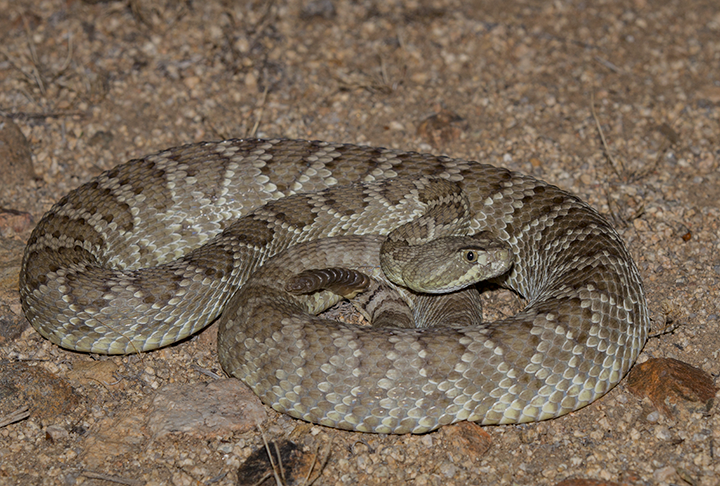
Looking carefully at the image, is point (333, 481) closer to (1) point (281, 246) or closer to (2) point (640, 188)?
(1) point (281, 246)

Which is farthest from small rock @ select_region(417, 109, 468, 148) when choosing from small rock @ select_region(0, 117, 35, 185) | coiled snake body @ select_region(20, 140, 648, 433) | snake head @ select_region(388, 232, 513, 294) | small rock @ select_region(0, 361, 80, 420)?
small rock @ select_region(0, 361, 80, 420)

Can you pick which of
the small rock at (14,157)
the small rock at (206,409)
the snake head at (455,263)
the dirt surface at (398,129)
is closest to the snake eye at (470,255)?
the snake head at (455,263)

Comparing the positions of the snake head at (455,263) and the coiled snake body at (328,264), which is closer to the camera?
the coiled snake body at (328,264)

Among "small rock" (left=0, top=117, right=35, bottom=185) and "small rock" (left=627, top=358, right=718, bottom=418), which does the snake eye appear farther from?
"small rock" (left=0, top=117, right=35, bottom=185)

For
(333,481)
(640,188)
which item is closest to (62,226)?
(333,481)

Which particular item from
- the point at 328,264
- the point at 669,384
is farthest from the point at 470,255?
the point at 669,384

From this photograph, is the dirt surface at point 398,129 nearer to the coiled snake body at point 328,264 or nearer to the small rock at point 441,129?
the small rock at point 441,129

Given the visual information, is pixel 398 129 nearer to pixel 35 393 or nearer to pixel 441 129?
pixel 441 129
